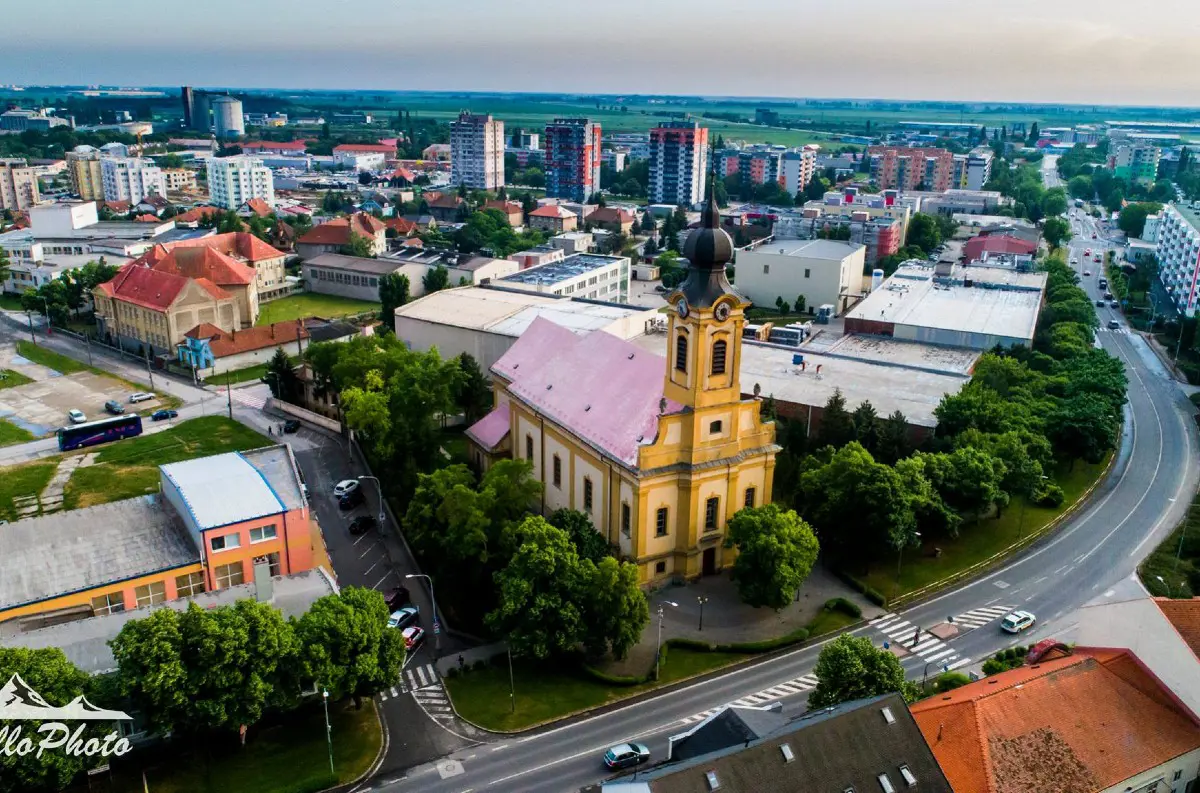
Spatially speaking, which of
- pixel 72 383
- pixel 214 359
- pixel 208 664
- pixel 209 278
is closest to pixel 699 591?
pixel 208 664

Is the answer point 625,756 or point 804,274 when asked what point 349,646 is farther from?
point 804,274

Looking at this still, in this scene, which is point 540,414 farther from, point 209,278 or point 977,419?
point 209,278

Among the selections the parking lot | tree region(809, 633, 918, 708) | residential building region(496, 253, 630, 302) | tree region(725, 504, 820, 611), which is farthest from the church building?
residential building region(496, 253, 630, 302)

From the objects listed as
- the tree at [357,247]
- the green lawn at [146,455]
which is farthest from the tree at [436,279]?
the green lawn at [146,455]

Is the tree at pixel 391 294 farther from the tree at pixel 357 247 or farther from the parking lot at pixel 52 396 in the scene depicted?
the tree at pixel 357 247

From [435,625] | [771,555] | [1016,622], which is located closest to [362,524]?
[435,625]
